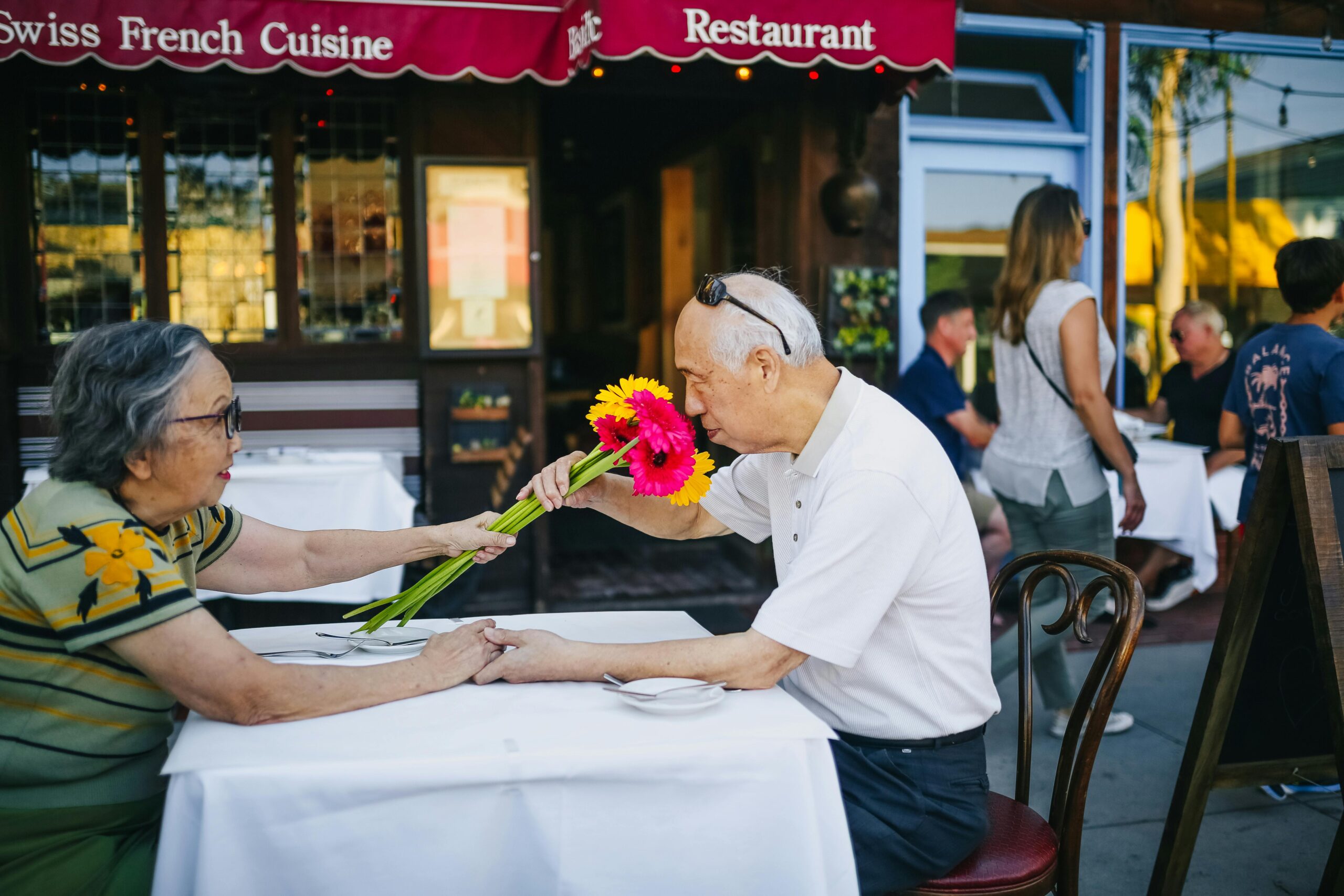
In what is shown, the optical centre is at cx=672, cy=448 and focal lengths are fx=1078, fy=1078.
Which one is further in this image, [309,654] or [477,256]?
[477,256]

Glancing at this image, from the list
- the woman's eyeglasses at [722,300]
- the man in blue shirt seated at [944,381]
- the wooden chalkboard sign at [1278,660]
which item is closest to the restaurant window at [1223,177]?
the man in blue shirt seated at [944,381]

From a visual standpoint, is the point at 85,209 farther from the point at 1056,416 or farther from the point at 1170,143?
the point at 1170,143

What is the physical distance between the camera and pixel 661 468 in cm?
213

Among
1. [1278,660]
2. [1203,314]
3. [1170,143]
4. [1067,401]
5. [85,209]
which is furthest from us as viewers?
[1170,143]

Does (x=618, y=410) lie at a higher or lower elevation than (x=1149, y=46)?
lower

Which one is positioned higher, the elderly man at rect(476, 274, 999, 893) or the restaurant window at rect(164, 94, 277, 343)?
the restaurant window at rect(164, 94, 277, 343)

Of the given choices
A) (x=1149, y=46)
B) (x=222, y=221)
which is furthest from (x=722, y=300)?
(x=1149, y=46)

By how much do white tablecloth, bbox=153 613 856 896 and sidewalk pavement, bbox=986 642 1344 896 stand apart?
1721mm

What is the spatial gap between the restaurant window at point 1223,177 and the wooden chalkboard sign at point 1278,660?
12.8 ft

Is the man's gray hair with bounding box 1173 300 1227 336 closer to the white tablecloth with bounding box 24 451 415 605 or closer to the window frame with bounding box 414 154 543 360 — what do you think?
the window frame with bounding box 414 154 543 360

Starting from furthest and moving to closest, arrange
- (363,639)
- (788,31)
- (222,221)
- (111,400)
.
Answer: (222,221) < (788,31) < (363,639) < (111,400)

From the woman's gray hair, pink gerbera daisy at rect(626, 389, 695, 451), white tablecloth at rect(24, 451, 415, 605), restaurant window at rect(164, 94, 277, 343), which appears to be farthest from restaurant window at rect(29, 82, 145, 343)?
pink gerbera daisy at rect(626, 389, 695, 451)

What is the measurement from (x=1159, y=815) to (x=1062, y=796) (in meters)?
1.48

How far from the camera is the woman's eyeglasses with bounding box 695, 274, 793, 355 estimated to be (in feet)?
6.68
